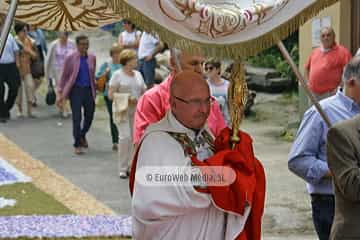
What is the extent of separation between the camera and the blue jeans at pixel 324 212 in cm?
568

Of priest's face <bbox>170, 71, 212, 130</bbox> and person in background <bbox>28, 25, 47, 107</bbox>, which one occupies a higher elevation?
priest's face <bbox>170, 71, 212, 130</bbox>

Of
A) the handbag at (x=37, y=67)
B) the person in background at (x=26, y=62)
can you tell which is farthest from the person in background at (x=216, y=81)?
the handbag at (x=37, y=67)

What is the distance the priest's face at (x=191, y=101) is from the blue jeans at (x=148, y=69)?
10998 mm

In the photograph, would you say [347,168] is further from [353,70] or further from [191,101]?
[191,101]

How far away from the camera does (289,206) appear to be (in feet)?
31.8

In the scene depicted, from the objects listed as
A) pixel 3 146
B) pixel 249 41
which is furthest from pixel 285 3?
pixel 3 146

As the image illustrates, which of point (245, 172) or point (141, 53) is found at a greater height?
point (245, 172)

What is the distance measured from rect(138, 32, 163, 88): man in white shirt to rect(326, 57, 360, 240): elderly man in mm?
10552

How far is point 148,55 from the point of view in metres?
15.4

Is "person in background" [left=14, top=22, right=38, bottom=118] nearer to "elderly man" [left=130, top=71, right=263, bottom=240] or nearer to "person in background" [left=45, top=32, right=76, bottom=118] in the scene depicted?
"person in background" [left=45, top=32, right=76, bottom=118]

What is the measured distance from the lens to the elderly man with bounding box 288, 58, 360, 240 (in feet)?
17.8

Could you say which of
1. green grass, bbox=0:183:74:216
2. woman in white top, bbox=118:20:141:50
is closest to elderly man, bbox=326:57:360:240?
green grass, bbox=0:183:74:216

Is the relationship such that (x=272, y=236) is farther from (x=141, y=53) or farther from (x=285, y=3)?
(x=141, y=53)

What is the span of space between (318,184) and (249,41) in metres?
1.60
